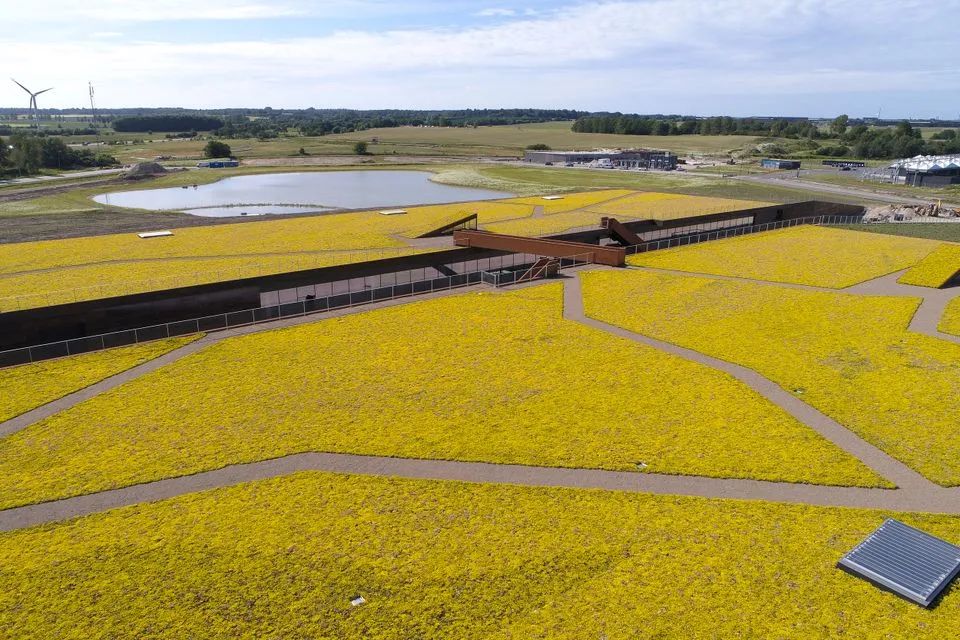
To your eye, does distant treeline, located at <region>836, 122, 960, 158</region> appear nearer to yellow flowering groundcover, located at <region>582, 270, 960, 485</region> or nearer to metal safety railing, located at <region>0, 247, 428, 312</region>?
yellow flowering groundcover, located at <region>582, 270, 960, 485</region>

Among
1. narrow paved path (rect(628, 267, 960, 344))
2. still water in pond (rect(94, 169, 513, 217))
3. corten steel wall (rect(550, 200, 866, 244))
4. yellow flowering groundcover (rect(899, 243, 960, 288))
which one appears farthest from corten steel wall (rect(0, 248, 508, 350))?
still water in pond (rect(94, 169, 513, 217))

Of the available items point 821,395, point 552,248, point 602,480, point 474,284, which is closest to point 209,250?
point 474,284

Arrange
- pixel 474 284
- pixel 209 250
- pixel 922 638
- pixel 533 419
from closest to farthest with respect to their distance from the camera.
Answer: pixel 922 638 < pixel 533 419 < pixel 474 284 < pixel 209 250

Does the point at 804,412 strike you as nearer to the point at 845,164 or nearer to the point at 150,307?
the point at 150,307

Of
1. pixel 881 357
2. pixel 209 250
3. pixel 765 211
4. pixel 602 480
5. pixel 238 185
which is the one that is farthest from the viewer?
pixel 238 185

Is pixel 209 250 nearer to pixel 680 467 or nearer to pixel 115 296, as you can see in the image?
pixel 115 296

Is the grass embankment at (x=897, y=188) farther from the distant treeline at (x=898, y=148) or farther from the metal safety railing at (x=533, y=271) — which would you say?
the metal safety railing at (x=533, y=271)

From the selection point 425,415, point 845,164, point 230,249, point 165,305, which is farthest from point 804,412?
point 845,164
